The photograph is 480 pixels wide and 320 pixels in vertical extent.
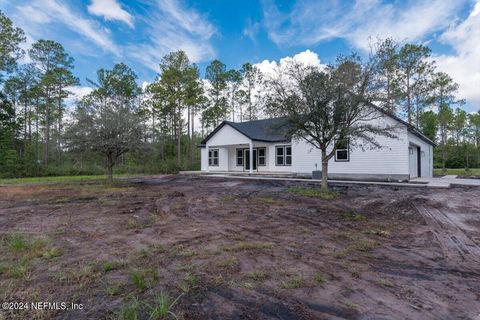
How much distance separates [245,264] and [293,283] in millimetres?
790

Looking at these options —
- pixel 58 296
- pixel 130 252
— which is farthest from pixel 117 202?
pixel 58 296

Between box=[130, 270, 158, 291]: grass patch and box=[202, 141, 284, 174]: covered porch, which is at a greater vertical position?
box=[202, 141, 284, 174]: covered porch

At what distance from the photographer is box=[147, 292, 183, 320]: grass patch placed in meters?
2.20

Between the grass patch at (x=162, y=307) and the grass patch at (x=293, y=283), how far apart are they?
115 centimetres

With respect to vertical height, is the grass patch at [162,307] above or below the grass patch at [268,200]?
below

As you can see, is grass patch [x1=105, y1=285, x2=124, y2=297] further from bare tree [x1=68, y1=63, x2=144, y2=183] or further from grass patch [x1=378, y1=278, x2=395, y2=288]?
bare tree [x1=68, y1=63, x2=144, y2=183]

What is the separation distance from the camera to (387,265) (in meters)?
3.42

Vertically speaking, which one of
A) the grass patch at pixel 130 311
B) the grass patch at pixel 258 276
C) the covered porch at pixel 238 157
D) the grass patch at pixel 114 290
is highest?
the covered porch at pixel 238 157

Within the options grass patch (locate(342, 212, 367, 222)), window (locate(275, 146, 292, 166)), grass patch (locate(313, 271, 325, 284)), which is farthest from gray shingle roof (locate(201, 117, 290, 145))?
grass patch (locate(313, 271, 325, 284))

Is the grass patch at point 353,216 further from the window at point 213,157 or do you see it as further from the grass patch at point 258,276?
the window at point 213,157

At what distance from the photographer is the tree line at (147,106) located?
1273 centimetres

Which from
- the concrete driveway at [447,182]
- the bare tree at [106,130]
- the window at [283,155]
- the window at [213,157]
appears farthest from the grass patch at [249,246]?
the window at [213,157]

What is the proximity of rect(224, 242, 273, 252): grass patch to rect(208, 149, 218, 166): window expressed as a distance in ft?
65.1

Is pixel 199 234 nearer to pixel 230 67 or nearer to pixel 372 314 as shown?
pixel 372 314
